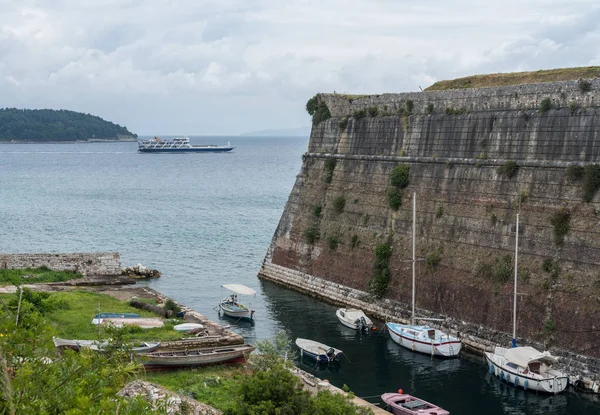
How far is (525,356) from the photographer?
97.2 ft

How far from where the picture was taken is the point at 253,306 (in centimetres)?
4391

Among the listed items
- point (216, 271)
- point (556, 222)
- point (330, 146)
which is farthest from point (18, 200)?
point (556, 222)

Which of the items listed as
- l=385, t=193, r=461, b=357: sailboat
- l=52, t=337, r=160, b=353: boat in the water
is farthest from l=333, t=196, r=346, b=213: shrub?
l=52, t=337, r=160, b=353: boat in the water

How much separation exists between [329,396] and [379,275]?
19505 millimetres

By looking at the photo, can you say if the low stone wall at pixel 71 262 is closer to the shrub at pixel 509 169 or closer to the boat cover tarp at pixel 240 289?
the boat cover tarp at pixel 240 289

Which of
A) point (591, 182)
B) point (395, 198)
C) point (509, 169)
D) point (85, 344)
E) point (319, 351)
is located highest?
point (509, 169)

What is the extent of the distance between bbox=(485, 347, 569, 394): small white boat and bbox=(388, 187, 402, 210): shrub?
12402mm

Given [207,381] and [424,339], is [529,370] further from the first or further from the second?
[207,381]

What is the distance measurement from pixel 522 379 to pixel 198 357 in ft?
41.0

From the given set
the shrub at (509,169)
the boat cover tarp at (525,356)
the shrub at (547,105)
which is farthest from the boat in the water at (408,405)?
the shrub at (547,105)

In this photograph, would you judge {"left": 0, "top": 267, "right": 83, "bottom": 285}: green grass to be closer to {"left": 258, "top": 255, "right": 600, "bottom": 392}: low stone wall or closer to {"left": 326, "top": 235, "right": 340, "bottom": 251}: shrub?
{"left": 258, "top": 255, "right": 600, "bottom": 392}: low stone wall

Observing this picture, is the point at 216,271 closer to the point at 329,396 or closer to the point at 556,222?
the point at 556,222

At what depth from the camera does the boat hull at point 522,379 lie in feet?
94.4

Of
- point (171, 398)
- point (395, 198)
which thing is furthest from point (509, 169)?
point (171, 398)
